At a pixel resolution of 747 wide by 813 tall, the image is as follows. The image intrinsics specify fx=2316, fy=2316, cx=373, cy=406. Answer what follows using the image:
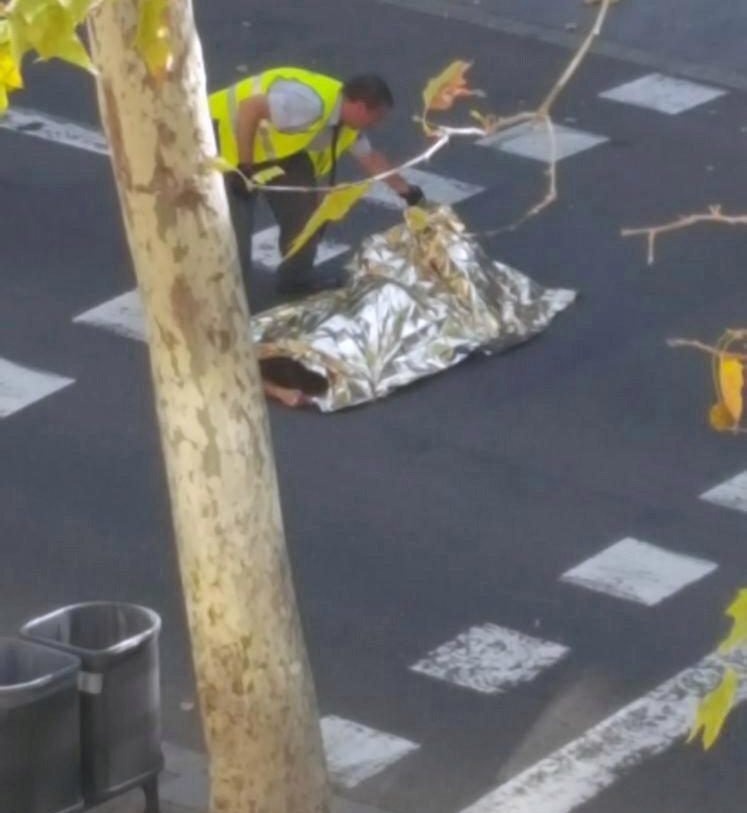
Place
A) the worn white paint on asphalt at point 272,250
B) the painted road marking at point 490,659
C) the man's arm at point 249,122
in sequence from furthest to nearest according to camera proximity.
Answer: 1. the worn white paint on asphalt at point 272,250
2. the man's arm at point 249,122
3. the painted road marking at point 490,659

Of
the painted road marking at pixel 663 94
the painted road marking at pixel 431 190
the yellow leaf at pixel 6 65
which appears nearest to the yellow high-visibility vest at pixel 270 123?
the painted road marking at pixel 431 190

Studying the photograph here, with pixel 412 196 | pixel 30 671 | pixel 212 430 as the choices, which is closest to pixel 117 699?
pixel 30 671

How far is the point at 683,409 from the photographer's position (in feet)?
38.4

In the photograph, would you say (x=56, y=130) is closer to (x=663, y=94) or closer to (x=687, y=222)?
(x=663, y=94)

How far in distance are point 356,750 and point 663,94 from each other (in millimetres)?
9376

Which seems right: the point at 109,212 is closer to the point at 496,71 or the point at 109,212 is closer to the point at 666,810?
the point at 496,71

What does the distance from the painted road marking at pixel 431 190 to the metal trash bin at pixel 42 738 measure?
7221 millimetres

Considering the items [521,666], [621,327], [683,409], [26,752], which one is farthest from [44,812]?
[621,327]

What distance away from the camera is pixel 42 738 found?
7219 mm

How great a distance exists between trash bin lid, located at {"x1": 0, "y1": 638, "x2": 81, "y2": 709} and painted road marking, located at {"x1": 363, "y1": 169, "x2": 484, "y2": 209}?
7067 millimetres

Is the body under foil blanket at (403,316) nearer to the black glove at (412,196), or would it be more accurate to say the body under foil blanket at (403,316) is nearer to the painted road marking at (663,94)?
the black glove at (412,196)

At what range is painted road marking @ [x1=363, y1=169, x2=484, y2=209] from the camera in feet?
47.1

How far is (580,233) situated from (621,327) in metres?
1.45

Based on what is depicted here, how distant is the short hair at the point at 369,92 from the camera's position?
11758mm
